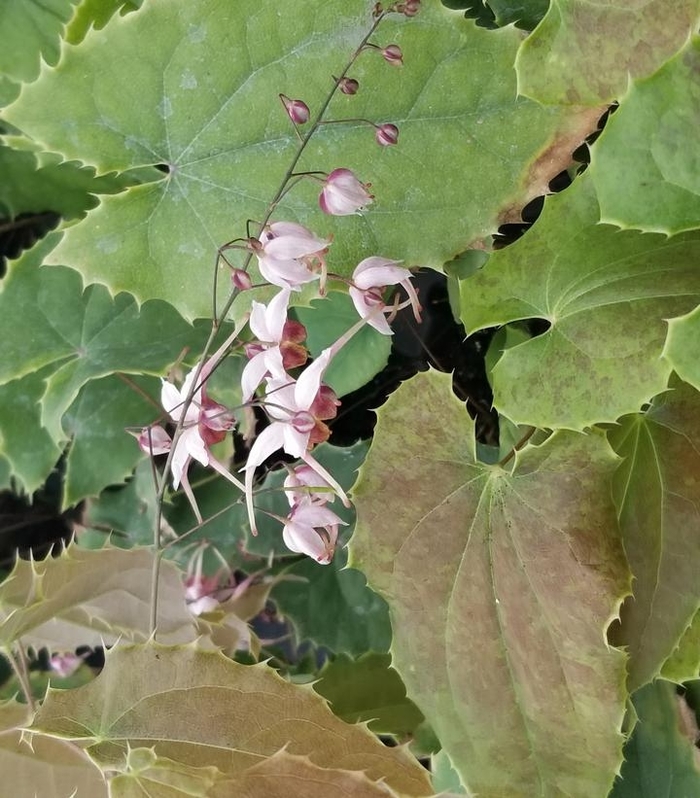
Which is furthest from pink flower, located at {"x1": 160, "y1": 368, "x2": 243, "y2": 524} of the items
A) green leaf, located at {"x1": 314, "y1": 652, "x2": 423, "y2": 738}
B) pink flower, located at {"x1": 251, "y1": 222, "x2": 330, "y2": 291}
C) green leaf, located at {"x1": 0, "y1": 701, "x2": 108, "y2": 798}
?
green leaf, located at {"x1": 314, "y1": 652, "x2": 423, "y2": 738}

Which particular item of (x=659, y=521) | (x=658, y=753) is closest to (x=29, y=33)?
(x=659, y=521)

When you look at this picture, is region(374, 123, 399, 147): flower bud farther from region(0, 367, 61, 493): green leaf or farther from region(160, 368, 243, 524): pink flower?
region(0, 367, 61, 493): green leaf

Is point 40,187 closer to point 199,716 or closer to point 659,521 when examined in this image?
point 199,716

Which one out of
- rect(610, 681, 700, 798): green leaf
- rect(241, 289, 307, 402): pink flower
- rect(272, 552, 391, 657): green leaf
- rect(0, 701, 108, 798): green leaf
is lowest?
rect(610, 681, 700, 798): green leaf

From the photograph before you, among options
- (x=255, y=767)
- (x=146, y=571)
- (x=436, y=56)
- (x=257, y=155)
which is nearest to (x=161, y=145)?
(x=257, y=155)

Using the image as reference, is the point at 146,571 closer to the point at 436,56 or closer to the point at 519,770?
the point at 519,770

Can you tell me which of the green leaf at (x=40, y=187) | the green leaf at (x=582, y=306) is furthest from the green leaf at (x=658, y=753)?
the green leaf at (x=40, y=187)
